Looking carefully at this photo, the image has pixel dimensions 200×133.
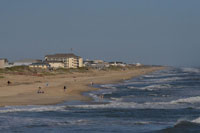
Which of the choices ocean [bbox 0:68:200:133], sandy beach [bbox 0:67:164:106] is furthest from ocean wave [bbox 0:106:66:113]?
sandy beach [bbox 0:67:164:106]

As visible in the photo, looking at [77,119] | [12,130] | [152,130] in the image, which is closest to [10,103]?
[77,119]

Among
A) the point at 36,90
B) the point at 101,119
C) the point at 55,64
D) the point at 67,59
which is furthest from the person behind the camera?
the point at 67,59

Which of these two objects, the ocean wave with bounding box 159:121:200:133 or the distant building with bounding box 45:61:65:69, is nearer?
the ocean wave with bounding box 159:121:200:133

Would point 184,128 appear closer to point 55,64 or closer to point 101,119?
point 101,119

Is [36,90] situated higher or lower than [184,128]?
higher

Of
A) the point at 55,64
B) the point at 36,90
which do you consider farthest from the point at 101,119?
the point at 55,64

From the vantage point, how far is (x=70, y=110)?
81.6ft

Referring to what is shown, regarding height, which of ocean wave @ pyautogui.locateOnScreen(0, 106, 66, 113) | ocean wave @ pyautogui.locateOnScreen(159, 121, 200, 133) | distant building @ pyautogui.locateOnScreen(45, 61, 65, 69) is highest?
distant building @ pyautogui.locateOnScreen(45, 61, 65, 69)

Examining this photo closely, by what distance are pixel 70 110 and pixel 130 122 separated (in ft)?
19.9

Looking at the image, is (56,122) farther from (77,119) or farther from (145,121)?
(145,121)

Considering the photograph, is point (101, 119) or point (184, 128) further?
point (101, 119)

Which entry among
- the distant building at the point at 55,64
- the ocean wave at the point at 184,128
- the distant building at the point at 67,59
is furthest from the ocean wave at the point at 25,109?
the distant building at the point at 67,59

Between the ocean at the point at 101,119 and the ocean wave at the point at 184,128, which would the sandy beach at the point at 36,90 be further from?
the ocean wave at the point at 184,128

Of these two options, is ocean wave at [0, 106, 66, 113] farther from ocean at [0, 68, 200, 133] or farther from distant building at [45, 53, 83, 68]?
distant building at [45, 53, 83, 68]
